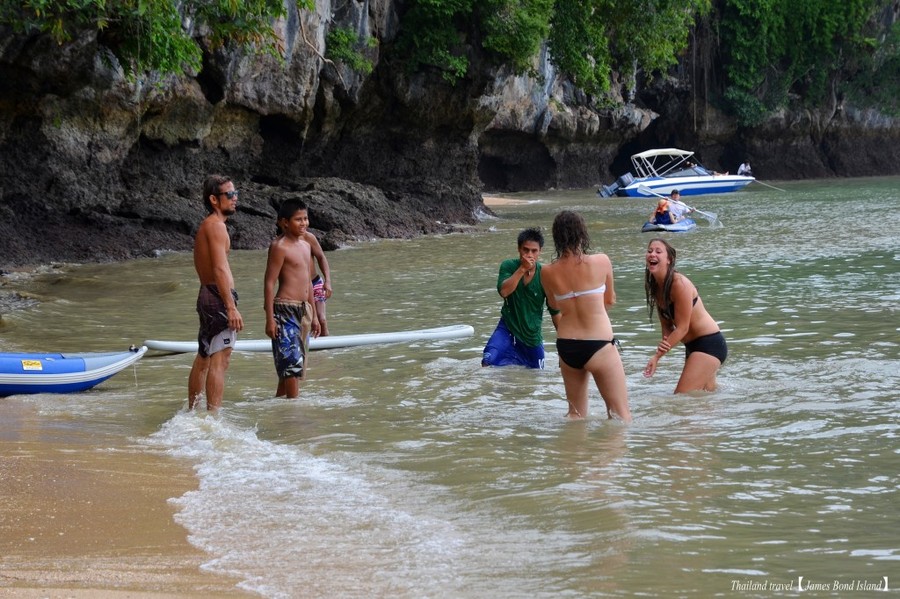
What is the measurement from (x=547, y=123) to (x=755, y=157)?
1545 cm

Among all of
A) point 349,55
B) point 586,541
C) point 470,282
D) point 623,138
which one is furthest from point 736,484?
point 623,138

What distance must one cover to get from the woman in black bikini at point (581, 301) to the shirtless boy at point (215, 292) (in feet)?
6.22

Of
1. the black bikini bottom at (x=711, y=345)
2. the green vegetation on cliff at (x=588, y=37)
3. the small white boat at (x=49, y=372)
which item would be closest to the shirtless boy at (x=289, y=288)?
the small white boat at (x=49, y=372)

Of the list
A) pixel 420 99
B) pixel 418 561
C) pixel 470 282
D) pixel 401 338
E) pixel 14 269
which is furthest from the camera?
pixel 420 99

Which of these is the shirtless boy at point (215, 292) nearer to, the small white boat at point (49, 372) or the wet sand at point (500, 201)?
the small white boat at point (49, 372)

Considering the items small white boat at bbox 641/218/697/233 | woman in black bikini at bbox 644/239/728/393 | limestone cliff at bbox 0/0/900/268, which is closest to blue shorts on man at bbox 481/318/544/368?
woman in black bikini at bbox 644/239/728/393

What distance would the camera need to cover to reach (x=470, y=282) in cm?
1430

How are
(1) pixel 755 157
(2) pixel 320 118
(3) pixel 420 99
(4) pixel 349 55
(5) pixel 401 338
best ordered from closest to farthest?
(5) pixel 401 338 → (4) pixel 349 55 → (2) pixel 320 118 → (3) pixel 420 99 → (1) pixel 755 157

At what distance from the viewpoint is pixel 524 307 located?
25.7 feet

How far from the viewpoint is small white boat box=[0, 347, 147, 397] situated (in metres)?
7.48

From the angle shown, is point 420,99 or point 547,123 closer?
point 420,99

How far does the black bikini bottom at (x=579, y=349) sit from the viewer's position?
19.6ft

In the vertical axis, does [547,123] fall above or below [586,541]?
above

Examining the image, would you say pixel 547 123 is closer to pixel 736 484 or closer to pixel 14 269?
pixel 14 269
